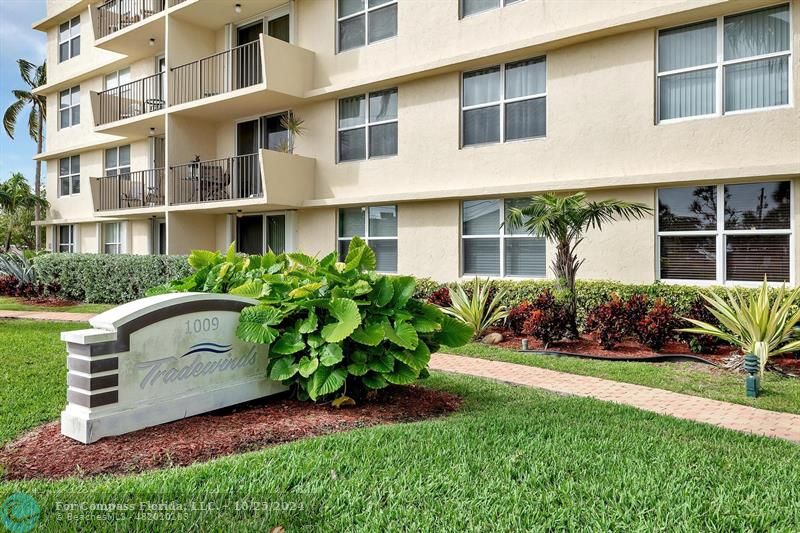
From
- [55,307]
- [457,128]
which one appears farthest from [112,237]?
[457,128]

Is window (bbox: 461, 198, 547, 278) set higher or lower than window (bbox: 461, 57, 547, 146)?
lower

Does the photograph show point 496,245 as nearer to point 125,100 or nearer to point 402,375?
point 402,375

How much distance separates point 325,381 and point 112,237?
2070 cm

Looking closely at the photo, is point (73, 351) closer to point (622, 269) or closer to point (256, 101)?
point (622, 269)

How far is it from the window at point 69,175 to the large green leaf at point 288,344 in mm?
22948

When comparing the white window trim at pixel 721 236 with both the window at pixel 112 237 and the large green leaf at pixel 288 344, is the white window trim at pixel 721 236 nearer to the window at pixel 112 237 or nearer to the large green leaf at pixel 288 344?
the large green leaf at pixel 288 344

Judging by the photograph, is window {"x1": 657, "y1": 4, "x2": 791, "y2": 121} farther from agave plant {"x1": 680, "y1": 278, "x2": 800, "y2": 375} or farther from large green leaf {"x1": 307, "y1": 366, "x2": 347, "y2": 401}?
large green leaf {"x1": 307, "y1": 366, "x2": 347, "y2": 401}

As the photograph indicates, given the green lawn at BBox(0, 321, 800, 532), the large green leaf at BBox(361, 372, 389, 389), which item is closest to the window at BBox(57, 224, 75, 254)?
the green lawn at BBox(0, 321, 800, 532)

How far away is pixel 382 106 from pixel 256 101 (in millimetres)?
3992

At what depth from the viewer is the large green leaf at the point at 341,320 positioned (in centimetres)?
555

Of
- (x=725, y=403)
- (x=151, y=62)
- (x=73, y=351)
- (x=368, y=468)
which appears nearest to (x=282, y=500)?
(x=368, y=468)

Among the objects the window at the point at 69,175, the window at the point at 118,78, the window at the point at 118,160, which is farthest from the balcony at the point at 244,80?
the window at the point at 69,175

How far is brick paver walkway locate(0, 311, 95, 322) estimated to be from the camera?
14.2m

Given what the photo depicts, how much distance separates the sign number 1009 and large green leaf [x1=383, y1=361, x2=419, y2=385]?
1.76 m
